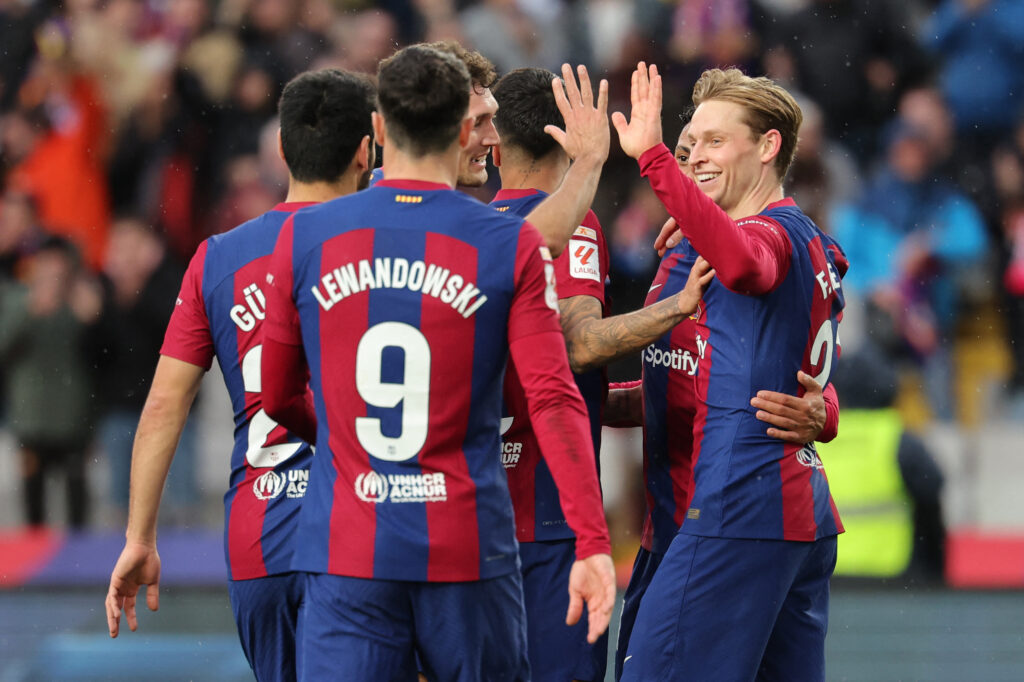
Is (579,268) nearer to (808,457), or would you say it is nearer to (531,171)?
(531,171)

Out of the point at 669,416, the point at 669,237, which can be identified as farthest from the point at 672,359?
the point at 669,237

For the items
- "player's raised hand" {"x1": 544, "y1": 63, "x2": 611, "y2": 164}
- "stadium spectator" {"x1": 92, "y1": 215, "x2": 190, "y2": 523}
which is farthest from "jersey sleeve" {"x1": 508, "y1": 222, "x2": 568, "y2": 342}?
"stadium spectator" {"x1": 92, "y1": 215, "x2": 190, "y2": 523}

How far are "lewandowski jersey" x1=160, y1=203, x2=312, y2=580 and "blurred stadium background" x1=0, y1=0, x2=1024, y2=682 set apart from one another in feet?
14.8

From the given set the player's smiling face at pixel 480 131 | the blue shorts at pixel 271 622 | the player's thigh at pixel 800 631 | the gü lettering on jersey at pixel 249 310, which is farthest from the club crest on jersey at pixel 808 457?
the gü lettering on jersey at pixel 249 310

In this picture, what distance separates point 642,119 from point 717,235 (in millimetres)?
424

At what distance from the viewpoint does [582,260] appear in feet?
13.2

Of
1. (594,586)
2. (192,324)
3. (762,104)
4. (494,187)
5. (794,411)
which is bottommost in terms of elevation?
(594,586)

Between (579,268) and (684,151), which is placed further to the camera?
(684,151)

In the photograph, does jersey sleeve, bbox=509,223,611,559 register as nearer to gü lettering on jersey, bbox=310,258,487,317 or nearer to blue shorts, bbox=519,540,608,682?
gü lettering on jersey, bbox=310,258,487,317

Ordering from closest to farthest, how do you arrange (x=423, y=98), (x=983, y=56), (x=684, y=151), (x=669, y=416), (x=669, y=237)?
(x=423, y=98) → (x=669, y=416) → (x=669, y=237) → (x=684, y=151) → (x=983, y=56)

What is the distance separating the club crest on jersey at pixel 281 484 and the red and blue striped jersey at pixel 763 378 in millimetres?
1079

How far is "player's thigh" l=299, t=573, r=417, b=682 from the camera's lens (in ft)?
10.0

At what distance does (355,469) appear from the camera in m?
3.11

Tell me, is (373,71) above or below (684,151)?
above
